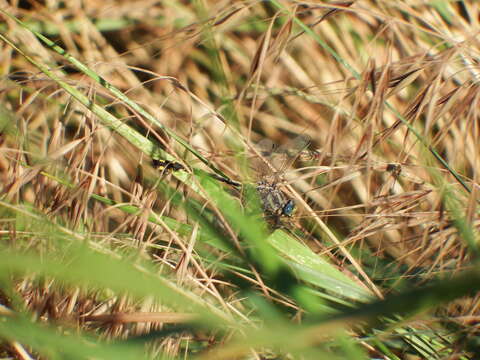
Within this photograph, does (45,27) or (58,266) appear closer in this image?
(58,266)

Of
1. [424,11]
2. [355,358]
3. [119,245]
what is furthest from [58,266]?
[424,11]

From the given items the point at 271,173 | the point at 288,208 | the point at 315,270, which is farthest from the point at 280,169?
the point at 315,270

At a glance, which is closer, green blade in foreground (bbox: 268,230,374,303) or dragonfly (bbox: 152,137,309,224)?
green blade in foreground (bbox: 268,230,374,303)

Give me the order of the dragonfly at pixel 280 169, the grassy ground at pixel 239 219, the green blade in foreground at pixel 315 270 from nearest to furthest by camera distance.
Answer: the grassy ground at pixel 239 219 < the green blade in foreground at pixel 315 270 < the dragonfly at pixel 280 169

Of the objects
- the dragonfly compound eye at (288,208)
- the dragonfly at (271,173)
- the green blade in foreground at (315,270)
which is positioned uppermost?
the dragonfly at (271,173)

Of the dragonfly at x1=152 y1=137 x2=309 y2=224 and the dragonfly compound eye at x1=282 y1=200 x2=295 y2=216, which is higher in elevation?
the dragonfly at x1=152 y1=137 x2=309 y2=224

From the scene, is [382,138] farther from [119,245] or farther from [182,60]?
[182,60]

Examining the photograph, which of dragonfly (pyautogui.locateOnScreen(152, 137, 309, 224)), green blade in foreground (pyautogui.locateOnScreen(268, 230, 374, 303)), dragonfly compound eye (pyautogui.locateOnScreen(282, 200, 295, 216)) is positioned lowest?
green blade in foreground (pyautogui.locateOnScreen(268, 230, 374, 303))

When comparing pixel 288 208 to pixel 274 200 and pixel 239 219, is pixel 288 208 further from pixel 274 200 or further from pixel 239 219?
pixel 239 219
